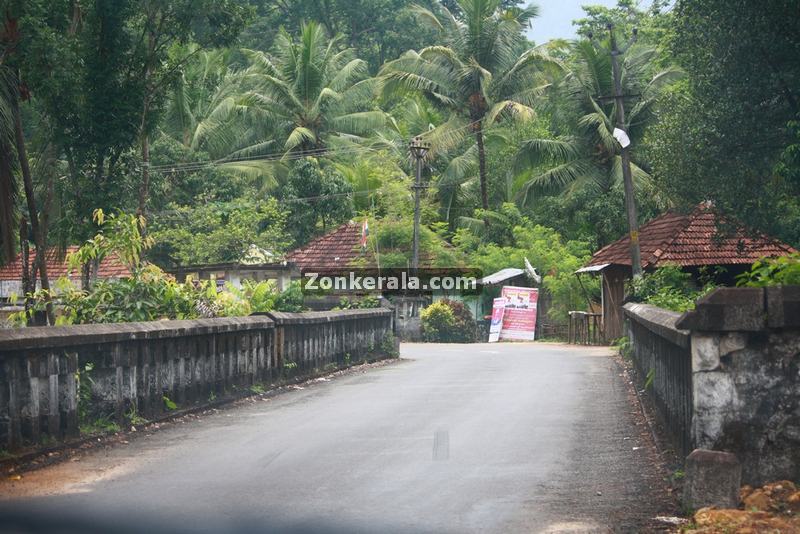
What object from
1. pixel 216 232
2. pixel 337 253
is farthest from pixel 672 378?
pixel 337 253

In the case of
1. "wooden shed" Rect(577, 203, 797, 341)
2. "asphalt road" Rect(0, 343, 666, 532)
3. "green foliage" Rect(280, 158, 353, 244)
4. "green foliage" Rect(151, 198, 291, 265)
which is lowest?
"asphalt road" Rect(0, 343, 666, 532)

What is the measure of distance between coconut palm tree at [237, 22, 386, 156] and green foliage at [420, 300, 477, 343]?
405 inches

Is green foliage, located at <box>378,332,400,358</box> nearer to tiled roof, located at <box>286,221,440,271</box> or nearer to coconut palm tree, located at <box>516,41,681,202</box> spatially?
coconut palm tree, located at <box>516,41,681,202</box>

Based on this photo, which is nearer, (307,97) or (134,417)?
(134,417)

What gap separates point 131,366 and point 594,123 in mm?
32133

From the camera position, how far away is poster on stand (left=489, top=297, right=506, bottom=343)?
139 ft

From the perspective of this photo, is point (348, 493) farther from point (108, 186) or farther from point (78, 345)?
point (108, 186)

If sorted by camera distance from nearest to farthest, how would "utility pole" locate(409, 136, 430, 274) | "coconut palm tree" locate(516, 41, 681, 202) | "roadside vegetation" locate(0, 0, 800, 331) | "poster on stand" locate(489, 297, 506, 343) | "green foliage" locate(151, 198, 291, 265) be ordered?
"roadside vegetation" locate(0, 0, 800, 331)
"coconut palm tree" locate(516, 41, 681, 202)
"utility pole" locate(409, 136, 430, 274)
"poster on stand" locate(489, 297, 506, 343)
"green foliage" locate(151, 198, 291, 265)

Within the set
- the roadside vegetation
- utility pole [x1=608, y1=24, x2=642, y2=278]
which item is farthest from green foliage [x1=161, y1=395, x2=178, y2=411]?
utility pole [x1=608, y1=24, x2=642, y2=278]

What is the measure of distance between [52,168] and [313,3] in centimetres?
4386

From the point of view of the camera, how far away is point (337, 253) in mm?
45938

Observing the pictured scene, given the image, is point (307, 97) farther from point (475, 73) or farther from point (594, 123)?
point (594, 123)

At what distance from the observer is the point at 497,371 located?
837 inches

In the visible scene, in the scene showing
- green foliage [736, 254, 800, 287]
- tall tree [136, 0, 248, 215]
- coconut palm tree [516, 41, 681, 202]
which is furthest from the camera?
coconut palm tree [516, 41, 681, 202]
